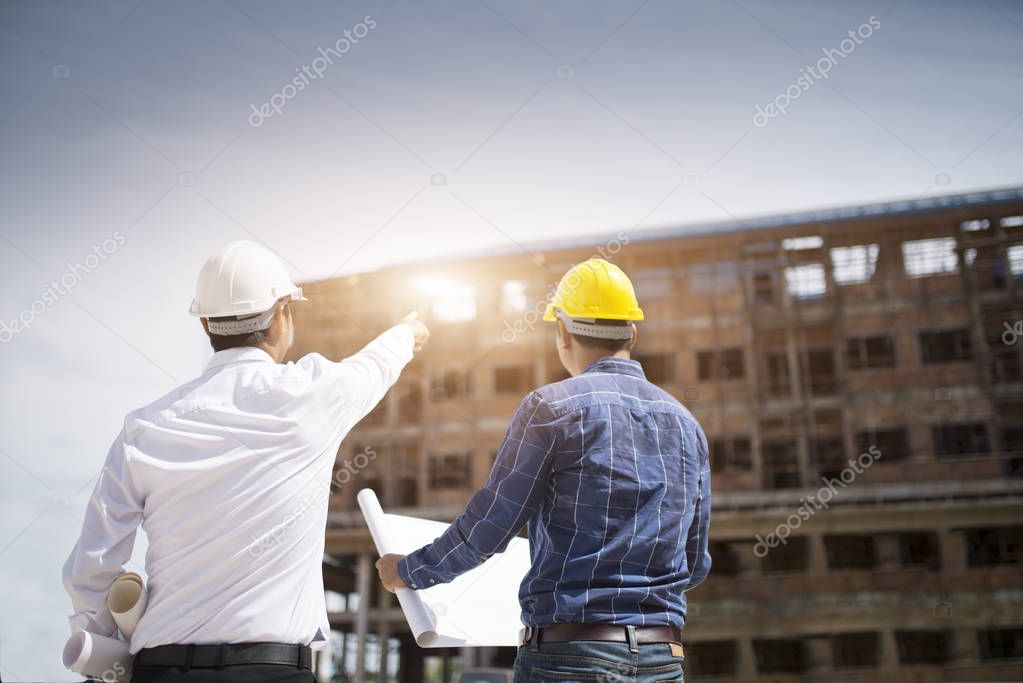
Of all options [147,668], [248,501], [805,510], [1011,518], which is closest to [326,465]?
[248,501]

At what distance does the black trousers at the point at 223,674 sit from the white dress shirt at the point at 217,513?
0.06m

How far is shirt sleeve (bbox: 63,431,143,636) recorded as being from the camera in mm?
2002

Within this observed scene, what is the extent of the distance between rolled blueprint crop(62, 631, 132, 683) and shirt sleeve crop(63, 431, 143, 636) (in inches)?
2.0

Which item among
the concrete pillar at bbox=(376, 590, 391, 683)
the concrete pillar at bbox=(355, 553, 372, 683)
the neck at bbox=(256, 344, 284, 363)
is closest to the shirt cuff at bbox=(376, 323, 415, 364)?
the neck at bbox=(256, 344, 284, 363)

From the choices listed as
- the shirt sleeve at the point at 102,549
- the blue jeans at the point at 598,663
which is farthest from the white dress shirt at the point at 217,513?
the blue jeans at the point at 598,663

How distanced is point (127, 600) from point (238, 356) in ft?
2.05

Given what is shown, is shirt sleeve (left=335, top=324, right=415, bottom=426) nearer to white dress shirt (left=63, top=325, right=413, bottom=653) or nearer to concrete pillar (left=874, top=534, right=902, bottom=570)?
white dress shirt (left=63, top=325, right=413, bottom=653)

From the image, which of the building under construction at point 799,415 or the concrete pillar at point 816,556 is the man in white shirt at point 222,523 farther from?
the concrete pillar at point 816,556

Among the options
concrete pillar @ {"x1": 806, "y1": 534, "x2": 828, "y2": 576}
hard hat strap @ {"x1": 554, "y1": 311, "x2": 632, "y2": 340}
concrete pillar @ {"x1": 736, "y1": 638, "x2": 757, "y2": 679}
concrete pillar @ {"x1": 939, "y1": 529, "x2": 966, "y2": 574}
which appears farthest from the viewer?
concrete pillar @ {"x1": 806, "y1": 534, "x2": 828, "y2": 576}

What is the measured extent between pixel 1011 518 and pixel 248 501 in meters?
33.0

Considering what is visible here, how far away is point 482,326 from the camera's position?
3534 centimetres

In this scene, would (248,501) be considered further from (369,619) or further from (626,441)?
(369,619)

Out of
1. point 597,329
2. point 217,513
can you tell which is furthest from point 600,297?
point 217,513

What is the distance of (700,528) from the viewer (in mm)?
2396
